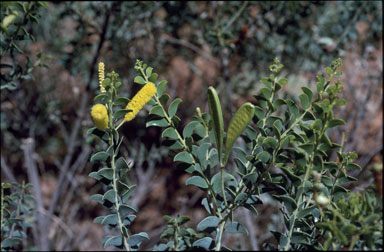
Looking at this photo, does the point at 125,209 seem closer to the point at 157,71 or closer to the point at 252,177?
the point at 252,177

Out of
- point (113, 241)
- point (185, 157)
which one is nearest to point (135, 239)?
point (113, 241)

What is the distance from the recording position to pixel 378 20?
1.51m

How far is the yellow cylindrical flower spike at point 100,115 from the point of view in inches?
18.1

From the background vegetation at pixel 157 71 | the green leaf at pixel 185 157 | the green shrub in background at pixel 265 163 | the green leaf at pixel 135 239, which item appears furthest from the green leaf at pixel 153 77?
the background vegetation at pixel 157 71

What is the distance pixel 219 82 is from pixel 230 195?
4.83 feet

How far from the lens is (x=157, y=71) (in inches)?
75.3

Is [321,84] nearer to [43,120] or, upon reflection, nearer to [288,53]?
[288,53]

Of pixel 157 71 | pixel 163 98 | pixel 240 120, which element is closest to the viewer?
pixel 240 120

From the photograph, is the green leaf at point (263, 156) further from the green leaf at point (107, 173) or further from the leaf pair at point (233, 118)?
the green leaf at point (107, 173)

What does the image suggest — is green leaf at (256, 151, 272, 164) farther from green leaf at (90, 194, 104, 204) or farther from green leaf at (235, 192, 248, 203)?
green leaf at (90, 194, 104, 204)

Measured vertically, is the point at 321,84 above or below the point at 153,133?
above

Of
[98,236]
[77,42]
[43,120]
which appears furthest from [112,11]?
[98,236]

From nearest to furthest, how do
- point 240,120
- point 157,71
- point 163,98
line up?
point 240,120 → point 163,98 → point 157,71

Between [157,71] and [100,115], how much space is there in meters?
1.47
